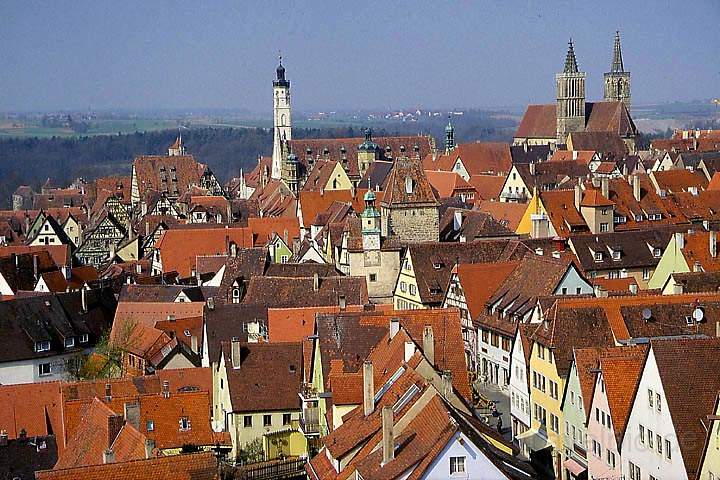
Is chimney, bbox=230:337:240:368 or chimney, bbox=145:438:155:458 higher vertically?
chimney, bbox=230:337:240:368

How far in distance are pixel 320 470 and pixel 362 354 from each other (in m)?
6.81

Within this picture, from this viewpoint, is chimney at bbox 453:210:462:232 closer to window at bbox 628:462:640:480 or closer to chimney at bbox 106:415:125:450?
chimney at bbox 106:415:125:450

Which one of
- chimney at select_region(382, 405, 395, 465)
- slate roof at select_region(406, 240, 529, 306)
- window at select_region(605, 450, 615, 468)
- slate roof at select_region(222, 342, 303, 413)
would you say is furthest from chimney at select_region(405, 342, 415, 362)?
slate roof at select_region(406, 240, 529, 306)

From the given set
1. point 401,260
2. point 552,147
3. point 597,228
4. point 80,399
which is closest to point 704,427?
point 80,399

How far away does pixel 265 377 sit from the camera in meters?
38.3

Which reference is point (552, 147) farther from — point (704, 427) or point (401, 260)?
point (704, 427)

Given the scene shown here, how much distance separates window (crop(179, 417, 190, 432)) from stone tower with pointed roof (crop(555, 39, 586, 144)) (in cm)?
9335

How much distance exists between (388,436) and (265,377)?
13.6 meters

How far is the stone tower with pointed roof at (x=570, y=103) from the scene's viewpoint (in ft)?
414

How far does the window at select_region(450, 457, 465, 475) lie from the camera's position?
978 inches

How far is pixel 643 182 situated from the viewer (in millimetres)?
74438

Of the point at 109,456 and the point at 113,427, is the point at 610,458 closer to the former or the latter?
the point at 109,456

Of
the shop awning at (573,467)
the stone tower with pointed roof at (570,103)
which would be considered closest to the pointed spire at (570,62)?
the stone tower with pointed roof at (570,103)

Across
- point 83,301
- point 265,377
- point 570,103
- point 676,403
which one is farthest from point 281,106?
point 676,403
